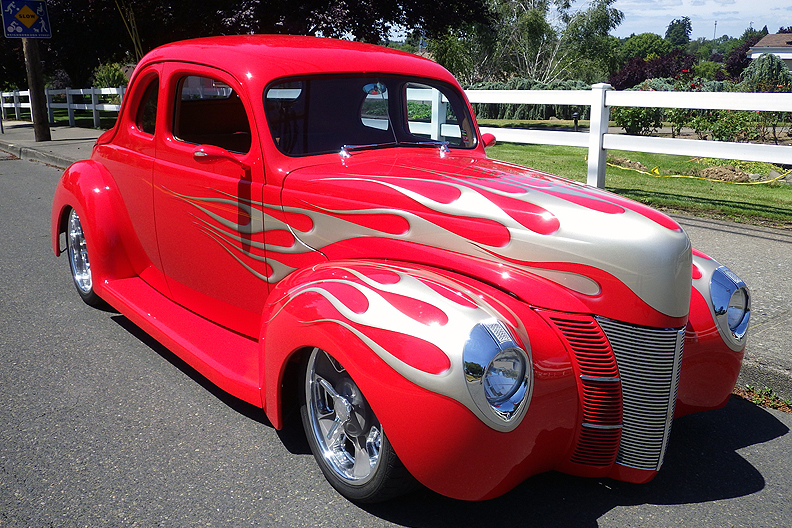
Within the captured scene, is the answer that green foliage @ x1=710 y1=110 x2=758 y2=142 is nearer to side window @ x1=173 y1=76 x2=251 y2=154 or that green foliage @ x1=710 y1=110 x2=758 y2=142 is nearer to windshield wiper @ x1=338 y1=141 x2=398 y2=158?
windshield wiper @ x1=338 y1=141 x2=398 y2=158

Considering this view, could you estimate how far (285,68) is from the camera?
340 centimetres

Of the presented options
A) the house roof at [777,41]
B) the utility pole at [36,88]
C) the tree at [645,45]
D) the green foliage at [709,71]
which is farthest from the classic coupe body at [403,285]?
the tree at [645,45]

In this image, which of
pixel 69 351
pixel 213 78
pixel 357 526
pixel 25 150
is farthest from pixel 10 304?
pixel 25 150

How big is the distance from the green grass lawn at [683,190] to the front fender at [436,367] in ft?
17.6

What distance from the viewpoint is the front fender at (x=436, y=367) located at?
7.27 feet

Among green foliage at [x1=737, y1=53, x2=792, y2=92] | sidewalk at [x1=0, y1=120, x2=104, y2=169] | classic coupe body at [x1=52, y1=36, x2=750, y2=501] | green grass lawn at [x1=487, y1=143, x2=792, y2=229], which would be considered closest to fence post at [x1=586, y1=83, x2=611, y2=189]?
green grass lawn at [x1=487, y1=143, x2=792, y2=229]

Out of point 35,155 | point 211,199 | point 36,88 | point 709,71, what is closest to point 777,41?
point 709,71

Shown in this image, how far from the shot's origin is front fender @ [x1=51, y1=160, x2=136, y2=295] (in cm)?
436

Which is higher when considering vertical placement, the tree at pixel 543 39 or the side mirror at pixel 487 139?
the tree at pixel 543 39

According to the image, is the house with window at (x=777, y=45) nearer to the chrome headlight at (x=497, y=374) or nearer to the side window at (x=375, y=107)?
the side window at (x=375, y=107)

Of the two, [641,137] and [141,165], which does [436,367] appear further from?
[641,137]

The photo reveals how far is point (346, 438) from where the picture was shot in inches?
110

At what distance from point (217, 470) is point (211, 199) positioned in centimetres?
136

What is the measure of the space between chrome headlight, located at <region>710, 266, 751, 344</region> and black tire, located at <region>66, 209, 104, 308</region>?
3.89 metres
